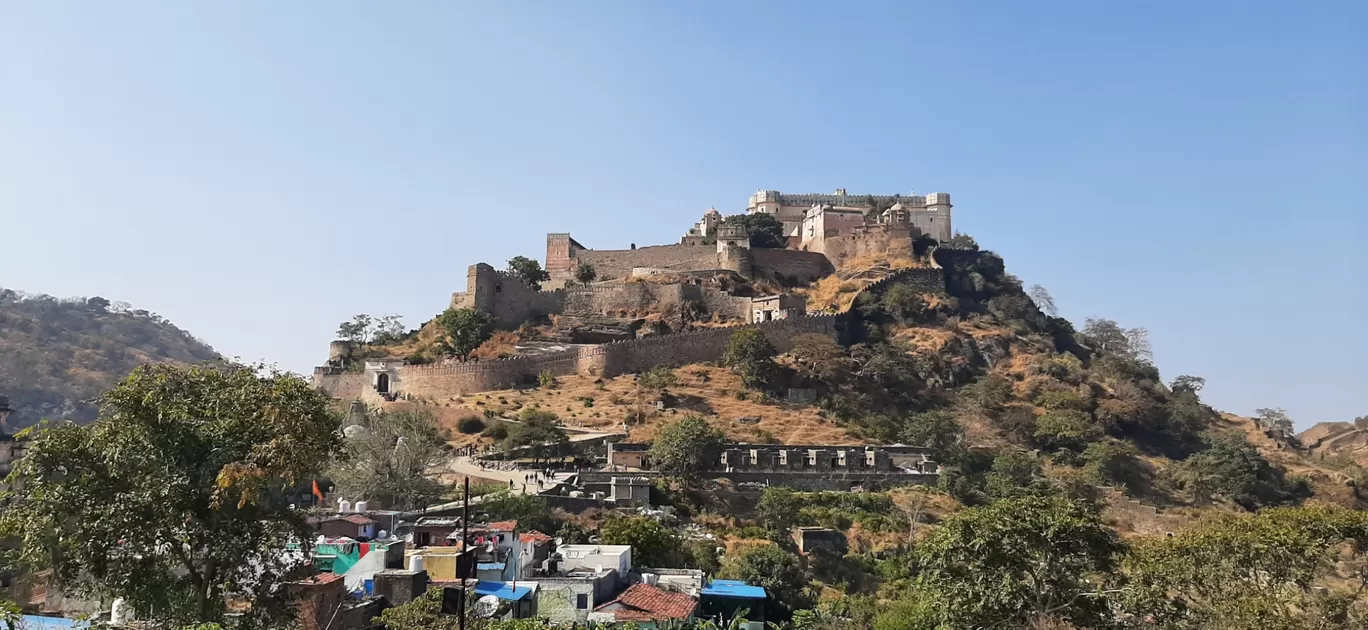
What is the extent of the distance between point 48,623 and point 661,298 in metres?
45.3

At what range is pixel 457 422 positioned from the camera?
42.5m

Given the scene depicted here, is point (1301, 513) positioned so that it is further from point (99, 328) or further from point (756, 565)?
point (99, 328)

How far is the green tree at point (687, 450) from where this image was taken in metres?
35.2

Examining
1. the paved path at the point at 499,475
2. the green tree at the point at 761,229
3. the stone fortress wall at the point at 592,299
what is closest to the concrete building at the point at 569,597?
the paved path at the point at 499,475

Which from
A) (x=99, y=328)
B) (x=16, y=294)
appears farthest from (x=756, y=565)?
(x=16, y=294)

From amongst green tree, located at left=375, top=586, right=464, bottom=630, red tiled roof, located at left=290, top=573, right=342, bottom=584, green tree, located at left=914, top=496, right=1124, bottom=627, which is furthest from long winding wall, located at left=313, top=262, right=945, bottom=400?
green tree, located at left=375, top=586, right=464, bottom=630

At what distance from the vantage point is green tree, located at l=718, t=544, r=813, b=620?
942 inches

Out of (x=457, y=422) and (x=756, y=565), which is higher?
(x=457, y=422)

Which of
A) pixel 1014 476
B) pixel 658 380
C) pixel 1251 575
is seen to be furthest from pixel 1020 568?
pixel 658 380

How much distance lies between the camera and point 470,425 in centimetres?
4188

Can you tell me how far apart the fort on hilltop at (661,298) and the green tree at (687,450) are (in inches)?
498

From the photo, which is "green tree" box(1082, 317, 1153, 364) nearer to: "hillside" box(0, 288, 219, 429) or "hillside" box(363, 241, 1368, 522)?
"hillside" box(363, 241, 1368, 522)

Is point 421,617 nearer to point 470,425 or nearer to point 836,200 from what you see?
point 470,425

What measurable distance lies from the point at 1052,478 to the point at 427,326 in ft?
123
